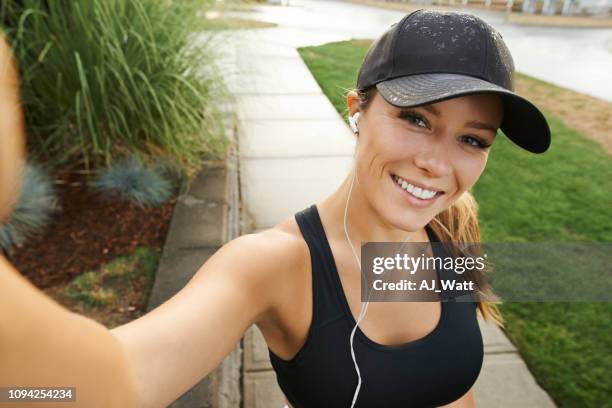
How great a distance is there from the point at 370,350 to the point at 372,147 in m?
0.54

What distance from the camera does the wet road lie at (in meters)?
8.24

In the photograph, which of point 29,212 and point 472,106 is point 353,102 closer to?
point 472,106

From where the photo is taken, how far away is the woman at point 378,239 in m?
1.05

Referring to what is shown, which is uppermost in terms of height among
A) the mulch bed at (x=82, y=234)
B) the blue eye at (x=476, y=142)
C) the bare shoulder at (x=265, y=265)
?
the blue eye at (x=476, y=142)

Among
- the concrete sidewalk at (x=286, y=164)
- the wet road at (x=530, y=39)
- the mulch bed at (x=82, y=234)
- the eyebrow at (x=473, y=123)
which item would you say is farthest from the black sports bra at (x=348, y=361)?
the wet road at (x=530, y=39)

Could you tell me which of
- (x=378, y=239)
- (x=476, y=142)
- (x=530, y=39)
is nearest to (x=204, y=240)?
(x=378, y=239)

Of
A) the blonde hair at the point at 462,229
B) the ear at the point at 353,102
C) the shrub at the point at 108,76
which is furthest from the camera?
the shrub at the point at 108,76

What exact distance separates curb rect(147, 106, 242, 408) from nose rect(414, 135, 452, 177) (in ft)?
4.34

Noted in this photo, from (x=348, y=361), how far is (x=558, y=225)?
3.07m

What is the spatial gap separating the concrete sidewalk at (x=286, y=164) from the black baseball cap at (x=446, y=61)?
5.34ft

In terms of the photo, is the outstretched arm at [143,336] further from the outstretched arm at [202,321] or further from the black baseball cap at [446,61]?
the black baseball cap at [446,61]

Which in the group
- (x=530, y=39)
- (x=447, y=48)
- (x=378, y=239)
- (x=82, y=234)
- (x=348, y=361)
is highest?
(x=447, y=48)

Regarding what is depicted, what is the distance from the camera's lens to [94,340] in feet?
1.98

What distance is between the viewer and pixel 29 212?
301cm
